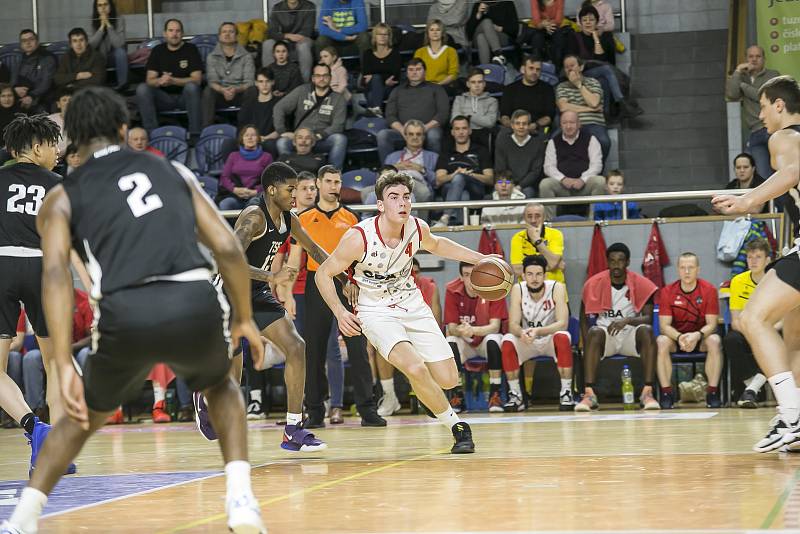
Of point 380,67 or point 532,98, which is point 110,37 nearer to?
point 380,67

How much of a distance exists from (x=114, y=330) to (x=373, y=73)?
469 inches

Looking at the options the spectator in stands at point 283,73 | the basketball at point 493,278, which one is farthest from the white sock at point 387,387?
the spectator in stands at point 283,73

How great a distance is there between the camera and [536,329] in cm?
1148

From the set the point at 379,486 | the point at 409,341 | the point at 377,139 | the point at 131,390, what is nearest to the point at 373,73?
the point at 377,139

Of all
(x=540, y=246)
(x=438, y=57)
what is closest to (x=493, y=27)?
(x=438, y=57)

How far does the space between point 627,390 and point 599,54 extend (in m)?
5.23

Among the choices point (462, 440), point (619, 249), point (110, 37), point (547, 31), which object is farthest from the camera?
point (110, 37)

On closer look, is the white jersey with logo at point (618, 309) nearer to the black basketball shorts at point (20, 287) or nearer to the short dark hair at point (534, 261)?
the short dark hair at point (534, 261)

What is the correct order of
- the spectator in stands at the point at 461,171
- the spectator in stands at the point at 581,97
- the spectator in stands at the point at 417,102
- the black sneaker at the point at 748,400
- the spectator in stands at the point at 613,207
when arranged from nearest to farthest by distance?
1. the black sneaker at the point at 748,400
2. the spectator in stands at the point at 613,207
3. the spectator in stands at the point at 461,171
4. the spectator in stands at the point at 581,97
5. the spectator in stands at the point at 417,102

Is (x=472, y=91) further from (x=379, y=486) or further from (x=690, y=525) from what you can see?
(x=690, y=525)

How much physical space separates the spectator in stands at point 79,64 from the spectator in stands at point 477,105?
5.07m

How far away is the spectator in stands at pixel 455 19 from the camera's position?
15203 millimetres

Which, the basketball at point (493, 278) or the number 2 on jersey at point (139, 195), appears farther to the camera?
the basketball at point (493, 278)

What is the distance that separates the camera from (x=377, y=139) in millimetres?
13797
